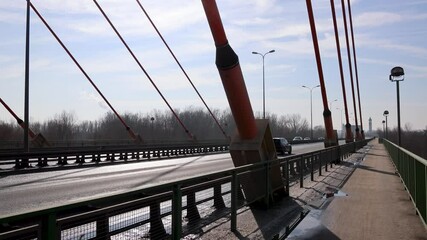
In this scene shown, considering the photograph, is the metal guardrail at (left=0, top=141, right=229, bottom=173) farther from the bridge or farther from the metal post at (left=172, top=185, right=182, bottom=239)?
the metal post at (left=172, top=185, right=182, bottom=239)

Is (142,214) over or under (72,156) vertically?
over

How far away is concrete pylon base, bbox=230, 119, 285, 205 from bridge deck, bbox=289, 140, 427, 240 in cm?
122

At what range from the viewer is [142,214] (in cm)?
550

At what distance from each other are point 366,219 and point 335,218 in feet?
1.96

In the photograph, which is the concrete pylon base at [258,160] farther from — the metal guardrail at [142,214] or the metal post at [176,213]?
the metal post at [176,213]

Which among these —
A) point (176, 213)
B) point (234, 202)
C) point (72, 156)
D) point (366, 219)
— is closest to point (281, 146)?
point (72, 156)

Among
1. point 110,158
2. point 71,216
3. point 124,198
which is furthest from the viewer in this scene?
point 110,158

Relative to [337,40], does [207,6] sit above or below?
below

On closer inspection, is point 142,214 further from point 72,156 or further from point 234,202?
point 72,156

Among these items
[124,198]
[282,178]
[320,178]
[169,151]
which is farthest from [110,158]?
[124,198]

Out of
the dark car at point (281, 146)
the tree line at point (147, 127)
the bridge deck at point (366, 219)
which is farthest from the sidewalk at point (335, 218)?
the tree line at point (147, 127)

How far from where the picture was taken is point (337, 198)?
11.9m

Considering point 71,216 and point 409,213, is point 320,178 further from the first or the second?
point 71,216

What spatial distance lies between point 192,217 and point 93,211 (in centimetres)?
294
